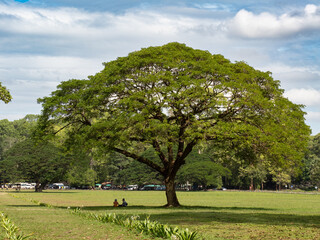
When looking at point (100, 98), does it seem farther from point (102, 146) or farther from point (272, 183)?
point (272, 183)

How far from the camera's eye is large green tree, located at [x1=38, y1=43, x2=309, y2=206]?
2944 cm

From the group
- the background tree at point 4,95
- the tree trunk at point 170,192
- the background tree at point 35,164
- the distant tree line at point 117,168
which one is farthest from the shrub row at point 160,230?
the background tree at point 35,164

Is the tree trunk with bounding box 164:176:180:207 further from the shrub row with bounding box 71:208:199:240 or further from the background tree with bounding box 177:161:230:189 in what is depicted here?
the background tree with bounding box 177:161:230:189

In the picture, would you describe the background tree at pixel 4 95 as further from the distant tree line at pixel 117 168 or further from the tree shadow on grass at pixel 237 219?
the distant tree line at pixel 117 168

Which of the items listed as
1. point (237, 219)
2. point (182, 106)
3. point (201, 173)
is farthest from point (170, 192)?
point (201, 173)

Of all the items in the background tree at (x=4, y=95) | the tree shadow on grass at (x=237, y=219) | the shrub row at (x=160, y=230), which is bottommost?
the tree shadow on grass at (x=237, y=219)

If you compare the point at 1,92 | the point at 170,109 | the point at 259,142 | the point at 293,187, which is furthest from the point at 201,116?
the point at 293,187

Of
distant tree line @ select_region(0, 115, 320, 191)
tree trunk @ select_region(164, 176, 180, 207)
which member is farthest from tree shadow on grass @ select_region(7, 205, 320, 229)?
distant tree line @ select_region(0, 115, 320, 191)

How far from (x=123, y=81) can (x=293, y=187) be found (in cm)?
11060

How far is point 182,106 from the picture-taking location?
3031 centimetres

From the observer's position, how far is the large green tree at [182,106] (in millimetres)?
29438

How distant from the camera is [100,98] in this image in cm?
3070

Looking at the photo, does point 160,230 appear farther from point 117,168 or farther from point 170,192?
point 117,168

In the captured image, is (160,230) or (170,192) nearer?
(160,230)
